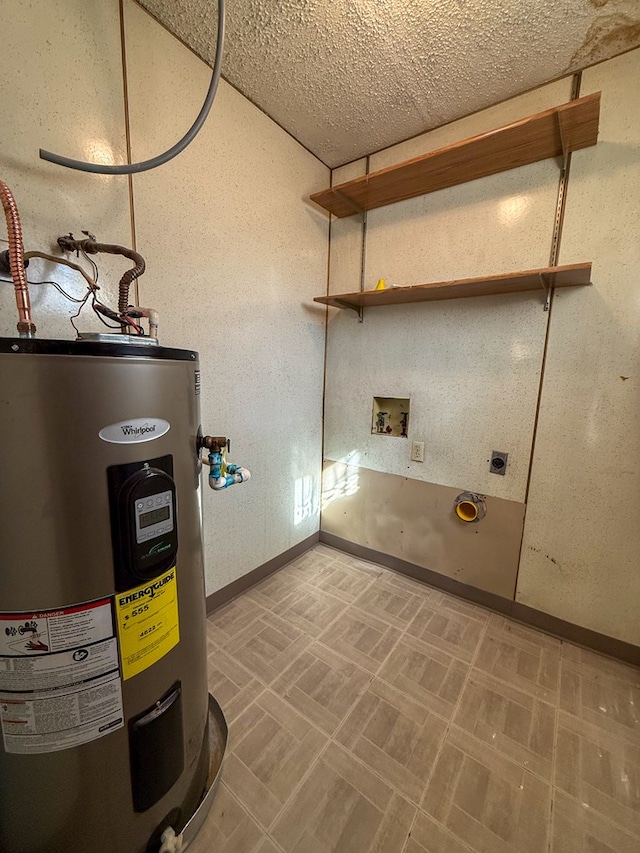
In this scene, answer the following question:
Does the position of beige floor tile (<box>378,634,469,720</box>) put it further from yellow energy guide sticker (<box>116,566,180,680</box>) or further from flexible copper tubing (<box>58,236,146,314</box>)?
flexible copper tubing (<box>58,236,146,314</box>)

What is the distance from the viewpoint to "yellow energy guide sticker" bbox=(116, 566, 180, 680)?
0.69 metres

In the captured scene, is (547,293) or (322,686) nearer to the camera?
(322,686)

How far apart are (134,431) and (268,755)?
46.8 inches

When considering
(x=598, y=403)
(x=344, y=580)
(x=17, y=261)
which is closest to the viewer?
(x=17, y=261)

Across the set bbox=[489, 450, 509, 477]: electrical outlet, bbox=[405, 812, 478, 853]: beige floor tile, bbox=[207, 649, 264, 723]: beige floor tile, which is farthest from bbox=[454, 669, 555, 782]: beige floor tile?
bbox=[489, 450, 509, 477]: electrical outlet

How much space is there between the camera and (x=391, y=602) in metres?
1.86

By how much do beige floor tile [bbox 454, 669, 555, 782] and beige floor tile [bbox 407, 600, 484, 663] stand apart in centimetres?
15

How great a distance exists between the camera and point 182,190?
4.60 feet

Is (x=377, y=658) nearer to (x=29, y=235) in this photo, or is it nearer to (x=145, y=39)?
(x=29, y=235)

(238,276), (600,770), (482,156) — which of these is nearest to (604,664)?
(600,770)

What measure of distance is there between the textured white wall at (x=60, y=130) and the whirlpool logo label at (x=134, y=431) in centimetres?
73

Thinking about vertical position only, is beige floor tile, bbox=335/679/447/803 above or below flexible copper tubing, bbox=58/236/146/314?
below

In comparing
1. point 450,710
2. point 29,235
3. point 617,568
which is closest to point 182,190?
point 29,235

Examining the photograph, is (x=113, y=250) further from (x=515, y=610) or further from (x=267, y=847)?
(x=515, y=610)
